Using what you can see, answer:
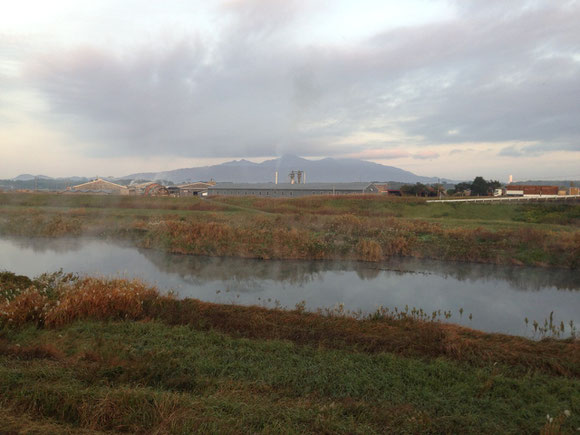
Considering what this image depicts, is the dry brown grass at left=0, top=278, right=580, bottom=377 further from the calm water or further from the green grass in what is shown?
the calm water

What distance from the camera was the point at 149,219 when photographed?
27.6 m

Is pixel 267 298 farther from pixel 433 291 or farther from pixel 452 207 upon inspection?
pixel 452 207

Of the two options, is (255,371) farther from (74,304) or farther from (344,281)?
(344,281)

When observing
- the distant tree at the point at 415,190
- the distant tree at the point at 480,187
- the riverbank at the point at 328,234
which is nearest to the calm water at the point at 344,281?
the riverbank at the point at 328,234

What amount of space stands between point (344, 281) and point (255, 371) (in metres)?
9.82

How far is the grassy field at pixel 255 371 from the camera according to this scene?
4.57 meters

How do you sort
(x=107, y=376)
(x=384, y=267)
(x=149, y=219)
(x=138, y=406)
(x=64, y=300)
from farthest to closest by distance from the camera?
1. (x=149, y=219)
2. (x=384, y=267)
3. (x=64, y=300)
4. (x=107, y=376)
5. (x=138, y=406)

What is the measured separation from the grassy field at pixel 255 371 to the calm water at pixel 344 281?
296 cm

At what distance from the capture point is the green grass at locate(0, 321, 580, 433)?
4531 mm

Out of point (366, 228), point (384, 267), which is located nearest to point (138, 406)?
point (384, 267)

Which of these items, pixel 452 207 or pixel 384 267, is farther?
pixel 452 207

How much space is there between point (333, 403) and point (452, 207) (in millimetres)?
35001

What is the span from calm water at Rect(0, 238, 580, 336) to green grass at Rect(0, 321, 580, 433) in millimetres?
4621

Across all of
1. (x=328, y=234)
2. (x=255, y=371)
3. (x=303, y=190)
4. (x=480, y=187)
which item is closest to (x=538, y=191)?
(x=480, y=187)
